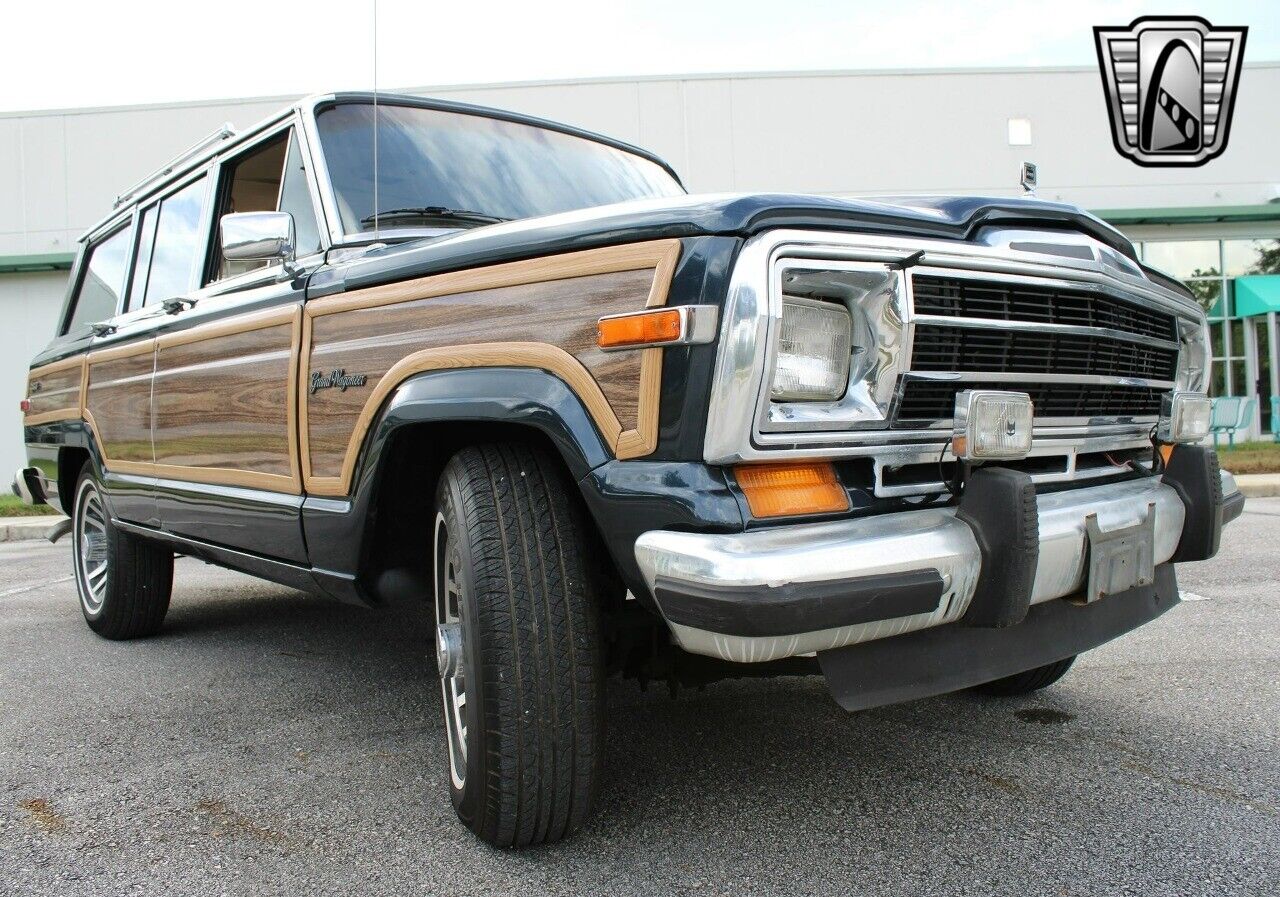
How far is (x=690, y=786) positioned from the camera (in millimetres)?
2490

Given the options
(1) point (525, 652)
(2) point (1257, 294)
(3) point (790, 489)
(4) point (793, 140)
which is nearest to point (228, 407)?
(1) point (525, 652)

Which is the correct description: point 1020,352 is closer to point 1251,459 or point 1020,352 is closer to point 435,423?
point 435,423

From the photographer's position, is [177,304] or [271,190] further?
[177,304]

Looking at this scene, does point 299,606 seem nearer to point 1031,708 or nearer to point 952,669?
Result: point 1031,708

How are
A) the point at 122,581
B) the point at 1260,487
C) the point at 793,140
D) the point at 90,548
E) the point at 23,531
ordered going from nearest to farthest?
the point at 122,581 < the point at 90,548 < the point at 23,531 < the point at 1260,487 < the point at 793,140

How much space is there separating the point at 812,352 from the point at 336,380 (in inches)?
49.2

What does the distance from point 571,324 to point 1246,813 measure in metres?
1.86

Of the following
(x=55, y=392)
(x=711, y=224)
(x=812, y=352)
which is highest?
(x=711, y=224)

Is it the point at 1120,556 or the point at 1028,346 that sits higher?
the point at 1028,346

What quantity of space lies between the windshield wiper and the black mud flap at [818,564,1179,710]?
5.68 feet

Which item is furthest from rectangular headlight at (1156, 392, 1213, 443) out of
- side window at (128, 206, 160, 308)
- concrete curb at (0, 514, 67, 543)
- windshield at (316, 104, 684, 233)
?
concrete curb at (0, 514, 67, 543)

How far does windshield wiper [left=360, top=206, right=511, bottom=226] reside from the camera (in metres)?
2.88

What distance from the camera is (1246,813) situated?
2297 millimetres

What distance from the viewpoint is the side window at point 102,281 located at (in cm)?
463
